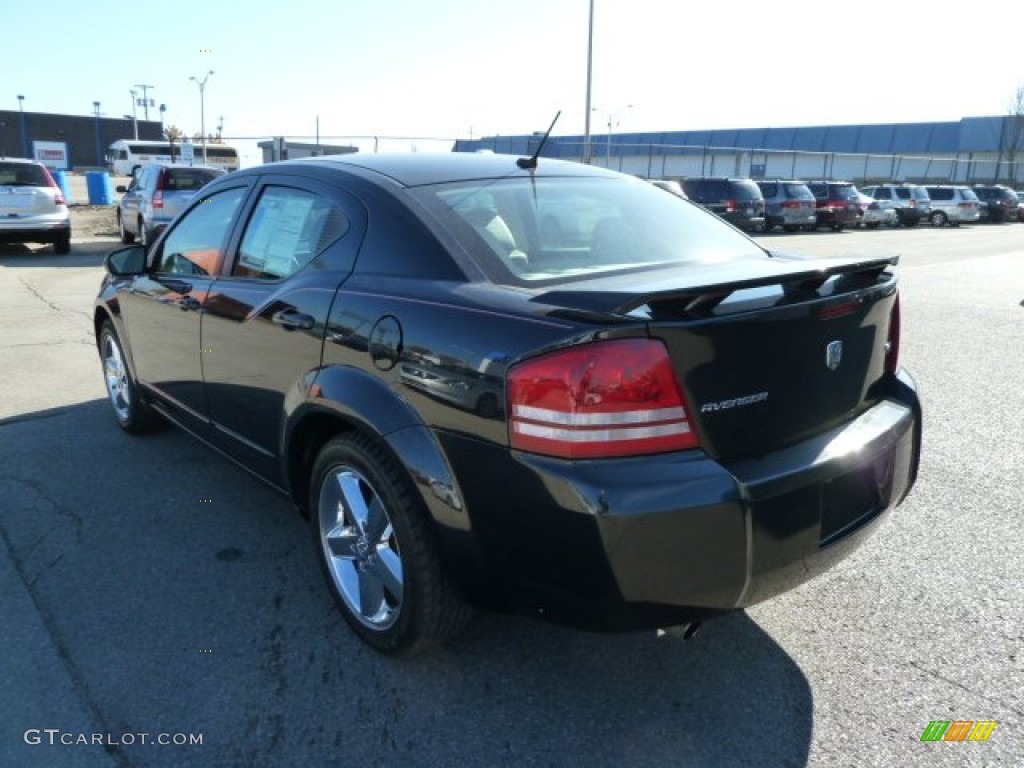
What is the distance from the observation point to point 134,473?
14.8 ft

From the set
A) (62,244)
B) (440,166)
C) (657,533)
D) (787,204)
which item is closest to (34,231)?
(62,244)

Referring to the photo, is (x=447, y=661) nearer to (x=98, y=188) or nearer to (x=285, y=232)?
(x=285, y=232)

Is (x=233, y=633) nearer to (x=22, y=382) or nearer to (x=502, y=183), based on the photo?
(x=502, y=183)

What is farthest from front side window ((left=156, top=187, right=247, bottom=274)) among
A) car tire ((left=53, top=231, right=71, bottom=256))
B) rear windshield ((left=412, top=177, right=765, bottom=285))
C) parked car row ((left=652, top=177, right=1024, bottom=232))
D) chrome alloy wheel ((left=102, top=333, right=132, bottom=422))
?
car tire ((left=53, top=231, right=71, bottom=256))

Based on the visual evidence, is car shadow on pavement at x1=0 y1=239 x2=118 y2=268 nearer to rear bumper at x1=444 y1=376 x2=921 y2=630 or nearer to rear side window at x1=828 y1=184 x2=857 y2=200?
rear bumper at x1=444 y1=376 x2=921 y2=630

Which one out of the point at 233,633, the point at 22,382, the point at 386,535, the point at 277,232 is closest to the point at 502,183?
the point at 277,232

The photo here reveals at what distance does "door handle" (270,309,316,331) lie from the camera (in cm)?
299

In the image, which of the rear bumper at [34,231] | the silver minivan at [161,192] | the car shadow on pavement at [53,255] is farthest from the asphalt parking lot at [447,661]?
the rear bumper at [34,231]

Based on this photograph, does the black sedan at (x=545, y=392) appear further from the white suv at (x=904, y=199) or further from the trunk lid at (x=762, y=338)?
the white suv at (x=904, y=199)

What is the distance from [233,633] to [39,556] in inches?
47.2

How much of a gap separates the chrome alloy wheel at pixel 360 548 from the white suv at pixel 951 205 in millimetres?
37859

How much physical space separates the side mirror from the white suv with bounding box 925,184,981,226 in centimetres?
3697

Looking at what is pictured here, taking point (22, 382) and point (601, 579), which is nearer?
point (601, 579)

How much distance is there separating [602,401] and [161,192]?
49.3 ft
